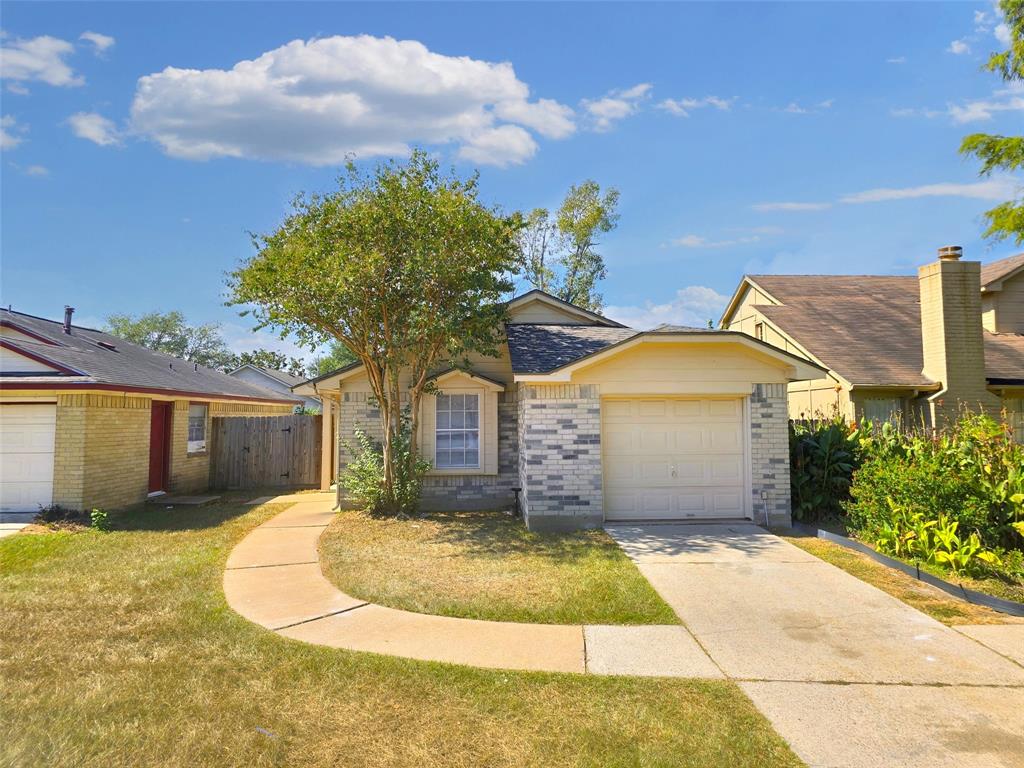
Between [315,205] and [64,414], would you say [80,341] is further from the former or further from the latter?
[315,205]

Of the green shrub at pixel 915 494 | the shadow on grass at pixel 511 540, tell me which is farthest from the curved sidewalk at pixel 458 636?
the green shrub at pixel 915 494

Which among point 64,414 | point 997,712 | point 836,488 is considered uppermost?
point 64,414

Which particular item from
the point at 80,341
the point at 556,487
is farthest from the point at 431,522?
the point at 80,341

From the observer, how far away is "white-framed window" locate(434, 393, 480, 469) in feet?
37.7

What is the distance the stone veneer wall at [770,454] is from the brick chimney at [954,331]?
564 cm

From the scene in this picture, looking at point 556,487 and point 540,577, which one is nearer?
point 540,577

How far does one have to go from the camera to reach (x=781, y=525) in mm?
9422

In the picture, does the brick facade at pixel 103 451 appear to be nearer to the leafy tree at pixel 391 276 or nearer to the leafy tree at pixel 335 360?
the leafy tree at pixel 391 276

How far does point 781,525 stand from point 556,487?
3.84m

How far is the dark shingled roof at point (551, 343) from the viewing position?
967 centimetres

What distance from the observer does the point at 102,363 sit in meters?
12.5

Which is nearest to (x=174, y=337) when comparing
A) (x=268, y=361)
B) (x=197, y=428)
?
(x=268, y=361)

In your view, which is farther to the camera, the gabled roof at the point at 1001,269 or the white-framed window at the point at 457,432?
the gabled roof at the point at 1001,269

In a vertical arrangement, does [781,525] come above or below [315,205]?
below
